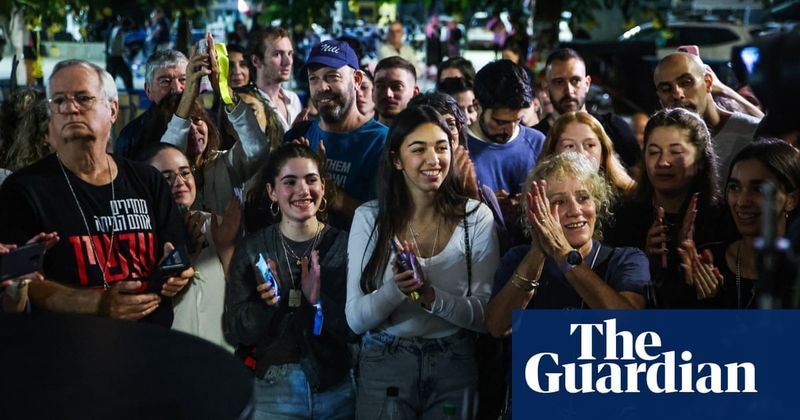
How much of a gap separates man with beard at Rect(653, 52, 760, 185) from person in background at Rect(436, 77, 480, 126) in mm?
1143

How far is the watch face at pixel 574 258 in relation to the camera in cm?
358

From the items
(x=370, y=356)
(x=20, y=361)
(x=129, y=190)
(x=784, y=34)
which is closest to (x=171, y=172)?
(x=129, y=190)

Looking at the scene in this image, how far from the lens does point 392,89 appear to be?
5.95 m

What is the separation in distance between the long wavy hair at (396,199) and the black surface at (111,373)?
1.41 meters

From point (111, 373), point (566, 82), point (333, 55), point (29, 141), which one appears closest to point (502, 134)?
point (566, 82)

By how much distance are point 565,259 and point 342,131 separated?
70.4 inches

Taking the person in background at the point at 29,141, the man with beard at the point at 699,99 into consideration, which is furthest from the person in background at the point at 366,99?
the person in background at the point at 29,141

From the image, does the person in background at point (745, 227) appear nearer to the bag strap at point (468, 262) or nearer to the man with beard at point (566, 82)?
the bag strap at point (468, 262)

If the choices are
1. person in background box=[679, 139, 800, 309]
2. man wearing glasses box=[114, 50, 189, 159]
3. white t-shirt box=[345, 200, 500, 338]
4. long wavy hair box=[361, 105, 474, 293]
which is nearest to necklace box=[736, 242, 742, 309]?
person in background box=[679, 139, 800, 309]

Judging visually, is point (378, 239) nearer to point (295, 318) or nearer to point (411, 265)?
point (411, 265)

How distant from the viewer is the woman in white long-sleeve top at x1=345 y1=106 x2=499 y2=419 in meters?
3.78

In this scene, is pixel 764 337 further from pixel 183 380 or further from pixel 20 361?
pixel 20 361

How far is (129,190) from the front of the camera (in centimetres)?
378

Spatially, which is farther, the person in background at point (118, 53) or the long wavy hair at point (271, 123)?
the person in background at point (118, 53)
